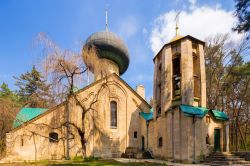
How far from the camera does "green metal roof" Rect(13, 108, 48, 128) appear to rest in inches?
718

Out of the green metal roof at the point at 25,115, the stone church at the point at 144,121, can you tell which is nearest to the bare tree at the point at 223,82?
the stone church at the point at 144,121

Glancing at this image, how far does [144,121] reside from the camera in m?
21.9

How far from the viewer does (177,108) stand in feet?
54.1

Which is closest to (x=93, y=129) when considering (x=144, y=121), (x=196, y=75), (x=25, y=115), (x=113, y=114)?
(x=113, y=114)

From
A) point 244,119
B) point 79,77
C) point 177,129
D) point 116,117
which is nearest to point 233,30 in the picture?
point 177,129

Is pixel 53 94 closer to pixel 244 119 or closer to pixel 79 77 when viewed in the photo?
pixel 79 77

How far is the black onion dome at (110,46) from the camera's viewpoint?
24750mm

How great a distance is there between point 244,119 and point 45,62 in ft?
79.7

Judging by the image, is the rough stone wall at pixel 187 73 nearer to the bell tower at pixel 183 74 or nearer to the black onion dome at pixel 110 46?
the bell tower at pixel 183 74

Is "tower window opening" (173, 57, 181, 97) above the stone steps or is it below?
above

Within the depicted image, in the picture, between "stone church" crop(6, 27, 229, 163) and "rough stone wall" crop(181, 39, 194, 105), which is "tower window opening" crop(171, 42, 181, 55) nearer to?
"stone church" crop(6, 27, 229, 163)

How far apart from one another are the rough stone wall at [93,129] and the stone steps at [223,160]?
26.1ft

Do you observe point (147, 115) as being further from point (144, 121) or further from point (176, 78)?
point (176, 78)

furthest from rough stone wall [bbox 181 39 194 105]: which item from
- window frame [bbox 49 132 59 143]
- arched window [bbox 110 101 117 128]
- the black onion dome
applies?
window frame [bbox 49 132 59 143]
